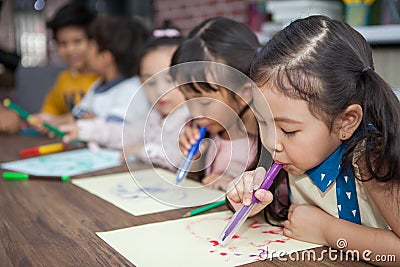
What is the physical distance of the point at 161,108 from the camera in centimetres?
150

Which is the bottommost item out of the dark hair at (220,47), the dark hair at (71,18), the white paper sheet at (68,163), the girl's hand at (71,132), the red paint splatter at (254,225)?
the girl's hand at (71,132)

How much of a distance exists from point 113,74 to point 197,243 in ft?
4.81

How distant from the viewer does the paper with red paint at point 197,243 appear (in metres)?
0.66

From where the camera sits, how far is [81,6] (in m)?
2.34

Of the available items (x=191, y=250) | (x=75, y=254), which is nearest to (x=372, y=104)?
(x=191, y=250)

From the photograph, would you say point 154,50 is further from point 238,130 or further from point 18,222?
point 18,222

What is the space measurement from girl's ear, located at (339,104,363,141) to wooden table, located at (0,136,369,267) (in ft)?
0.56

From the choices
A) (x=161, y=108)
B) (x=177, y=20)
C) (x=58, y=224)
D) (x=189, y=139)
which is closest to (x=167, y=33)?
(x=161, y=108)

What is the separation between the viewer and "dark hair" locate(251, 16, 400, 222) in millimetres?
658

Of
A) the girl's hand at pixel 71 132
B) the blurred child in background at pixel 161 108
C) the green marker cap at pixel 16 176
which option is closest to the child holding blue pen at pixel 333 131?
the blurred child in background at pixel 161 108

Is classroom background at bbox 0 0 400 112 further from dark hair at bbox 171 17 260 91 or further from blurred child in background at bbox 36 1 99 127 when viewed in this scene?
blurred child in background at bbox 36 1 99 127

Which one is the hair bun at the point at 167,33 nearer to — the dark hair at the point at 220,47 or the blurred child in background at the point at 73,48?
the dark hair at the point at 220,47

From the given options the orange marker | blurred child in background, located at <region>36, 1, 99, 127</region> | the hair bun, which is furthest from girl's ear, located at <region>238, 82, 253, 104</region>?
blurred child in background, located at <region>36, 1, 99, 127</region>

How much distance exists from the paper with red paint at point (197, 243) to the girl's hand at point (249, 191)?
5 centimetres
